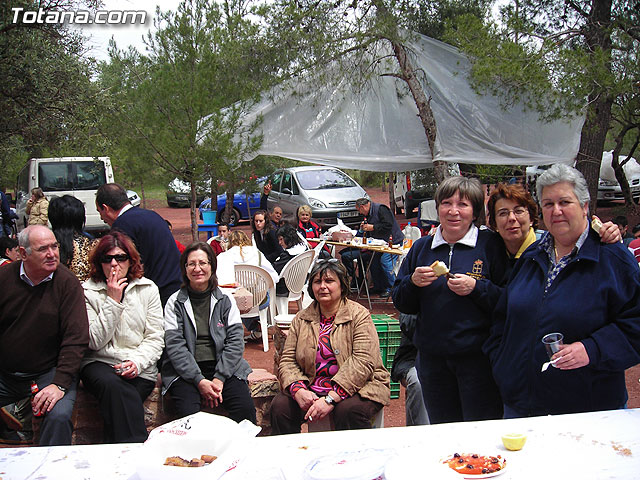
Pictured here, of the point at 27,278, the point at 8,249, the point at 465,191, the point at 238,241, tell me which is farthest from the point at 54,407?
the point at 8,249

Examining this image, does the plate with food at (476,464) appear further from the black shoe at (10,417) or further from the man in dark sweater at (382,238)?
the man in dark sweater at (382,238)

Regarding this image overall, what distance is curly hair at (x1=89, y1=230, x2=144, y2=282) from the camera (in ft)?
11.9

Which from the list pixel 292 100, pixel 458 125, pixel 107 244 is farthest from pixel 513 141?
pixel 107 244

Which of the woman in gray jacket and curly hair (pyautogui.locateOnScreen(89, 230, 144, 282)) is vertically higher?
curly hair (pyautogui.locateOnScreen(89, 230, 144, 282))

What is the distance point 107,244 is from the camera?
363 centimetres

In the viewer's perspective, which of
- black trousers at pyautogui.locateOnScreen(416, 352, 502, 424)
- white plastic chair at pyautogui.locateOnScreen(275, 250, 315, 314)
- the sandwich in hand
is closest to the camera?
the sandwich in hand

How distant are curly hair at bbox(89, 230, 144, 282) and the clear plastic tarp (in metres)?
4.70

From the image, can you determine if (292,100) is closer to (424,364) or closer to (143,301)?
(143,301)

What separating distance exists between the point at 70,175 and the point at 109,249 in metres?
11.7

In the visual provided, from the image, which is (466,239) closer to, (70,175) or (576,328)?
(576,328)

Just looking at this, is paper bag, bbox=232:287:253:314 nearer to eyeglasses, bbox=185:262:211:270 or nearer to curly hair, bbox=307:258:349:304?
eyeglasses, bbox=185:262:211:270

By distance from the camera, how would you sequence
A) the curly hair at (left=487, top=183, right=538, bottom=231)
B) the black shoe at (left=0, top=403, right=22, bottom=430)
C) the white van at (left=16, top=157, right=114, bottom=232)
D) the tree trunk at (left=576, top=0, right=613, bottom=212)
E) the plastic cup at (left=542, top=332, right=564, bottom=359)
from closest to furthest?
the plastic cup at (left=542, top=332, right=564, bottom=359) < the curly hair at (left=487, top=183, right=538, bottom=231) < the black shoe at (left=0, top=403, right=22, bottom=430) < the tree trunk at (left=576, top=0, right=613, bottom=212) < the white van at (left=16, top=157, right=114, bottom=232)

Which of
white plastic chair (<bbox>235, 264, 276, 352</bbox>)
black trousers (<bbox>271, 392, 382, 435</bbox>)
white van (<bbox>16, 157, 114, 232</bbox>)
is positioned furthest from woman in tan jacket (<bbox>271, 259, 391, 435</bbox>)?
white van (<bbox>16, 157, 114, 232</bbox>)

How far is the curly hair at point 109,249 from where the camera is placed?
11.9 ft
